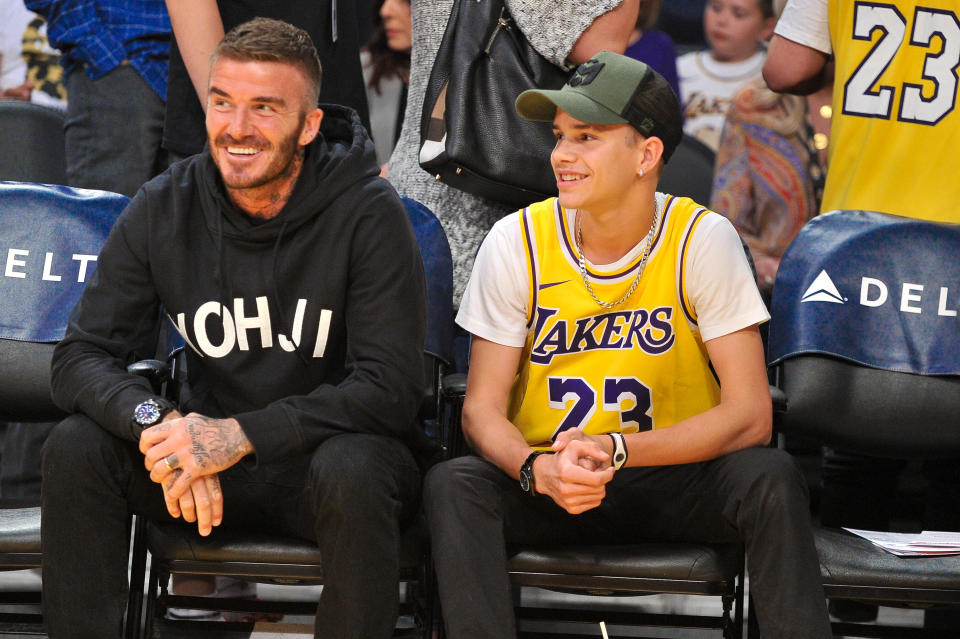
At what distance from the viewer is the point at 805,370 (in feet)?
11.3

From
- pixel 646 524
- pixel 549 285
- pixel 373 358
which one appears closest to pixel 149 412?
pixel 373 358

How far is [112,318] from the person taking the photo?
3.12 meters

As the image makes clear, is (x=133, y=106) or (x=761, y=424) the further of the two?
(x=133, y=106)

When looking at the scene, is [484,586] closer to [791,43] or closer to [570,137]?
[570,137]

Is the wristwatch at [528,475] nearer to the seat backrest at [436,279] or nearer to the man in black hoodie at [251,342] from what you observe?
the man in black hoodie at [251,342]

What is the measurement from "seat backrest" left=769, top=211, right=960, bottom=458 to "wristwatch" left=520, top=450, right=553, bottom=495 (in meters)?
0.83

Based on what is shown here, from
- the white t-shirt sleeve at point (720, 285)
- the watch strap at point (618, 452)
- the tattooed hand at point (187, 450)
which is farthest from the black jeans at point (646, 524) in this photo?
the tattooed hand at point (187, 450)

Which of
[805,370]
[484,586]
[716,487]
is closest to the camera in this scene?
[484,586]

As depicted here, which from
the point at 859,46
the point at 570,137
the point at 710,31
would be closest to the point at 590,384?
the point at 570,137

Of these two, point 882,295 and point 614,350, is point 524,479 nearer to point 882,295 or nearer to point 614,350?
point 614,350

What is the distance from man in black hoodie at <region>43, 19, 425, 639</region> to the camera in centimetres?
279

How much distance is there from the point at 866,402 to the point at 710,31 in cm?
209

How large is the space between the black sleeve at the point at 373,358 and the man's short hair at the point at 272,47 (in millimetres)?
359

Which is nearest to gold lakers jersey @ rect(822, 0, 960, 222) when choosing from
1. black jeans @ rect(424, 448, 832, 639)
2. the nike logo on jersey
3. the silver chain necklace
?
the silver chain necklace
